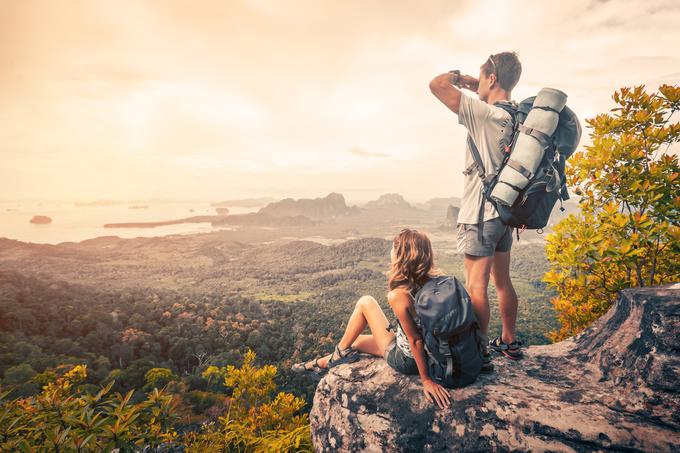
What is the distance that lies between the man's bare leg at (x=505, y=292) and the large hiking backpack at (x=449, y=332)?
0.96 m

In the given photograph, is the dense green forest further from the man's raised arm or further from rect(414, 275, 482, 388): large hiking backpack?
Result: the man's raised arm

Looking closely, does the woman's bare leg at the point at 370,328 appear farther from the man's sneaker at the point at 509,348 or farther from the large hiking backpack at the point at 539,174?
the large hiking backpack at the point at 539,174

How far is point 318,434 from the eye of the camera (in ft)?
10.5

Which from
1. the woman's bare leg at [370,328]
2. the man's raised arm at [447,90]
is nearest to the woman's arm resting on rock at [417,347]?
the woman's bare leg at [370,328]

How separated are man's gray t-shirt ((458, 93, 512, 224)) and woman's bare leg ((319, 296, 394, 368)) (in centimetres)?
147

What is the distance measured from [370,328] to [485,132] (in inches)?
99.7

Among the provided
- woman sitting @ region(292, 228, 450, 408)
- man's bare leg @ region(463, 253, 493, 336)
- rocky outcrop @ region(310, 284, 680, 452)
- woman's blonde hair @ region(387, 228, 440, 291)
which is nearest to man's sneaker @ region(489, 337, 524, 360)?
rocky outcrop @ region(310, 284, 680, 452)

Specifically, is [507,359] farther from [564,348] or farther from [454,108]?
[454,108]

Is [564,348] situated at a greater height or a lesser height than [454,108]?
lesser

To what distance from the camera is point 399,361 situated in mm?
3096

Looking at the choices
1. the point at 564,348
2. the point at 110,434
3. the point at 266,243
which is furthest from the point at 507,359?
the point at 266,243

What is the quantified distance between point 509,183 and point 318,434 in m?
3.24

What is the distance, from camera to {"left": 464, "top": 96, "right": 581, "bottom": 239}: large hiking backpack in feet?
9.38

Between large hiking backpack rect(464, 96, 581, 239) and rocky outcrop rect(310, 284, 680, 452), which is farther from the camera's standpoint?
large hiking backpack rect(464, 96, 581, 239)
